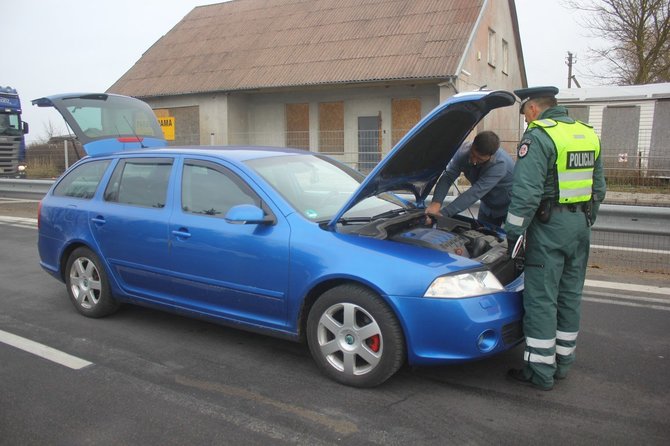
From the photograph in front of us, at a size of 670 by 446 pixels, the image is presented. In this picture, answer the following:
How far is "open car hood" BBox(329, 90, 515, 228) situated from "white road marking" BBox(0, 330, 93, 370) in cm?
201

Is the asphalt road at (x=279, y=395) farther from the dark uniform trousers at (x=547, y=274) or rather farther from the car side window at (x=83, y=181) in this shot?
the car side window at (x=83, y=181)

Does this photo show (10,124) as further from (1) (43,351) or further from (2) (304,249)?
(2) (304,249)

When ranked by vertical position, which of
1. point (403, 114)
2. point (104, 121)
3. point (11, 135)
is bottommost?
point (104, 121)

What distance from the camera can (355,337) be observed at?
11.4 feet

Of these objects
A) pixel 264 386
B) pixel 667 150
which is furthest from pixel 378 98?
pixel 264 386

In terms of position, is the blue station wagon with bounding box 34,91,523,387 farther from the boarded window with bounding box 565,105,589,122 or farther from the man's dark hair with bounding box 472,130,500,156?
the boarded window with bounding box 565,105,589,122

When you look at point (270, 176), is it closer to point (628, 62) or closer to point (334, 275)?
point (334, 275)

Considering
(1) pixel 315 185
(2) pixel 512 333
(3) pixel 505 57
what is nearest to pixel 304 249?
(1) pixel 315 185

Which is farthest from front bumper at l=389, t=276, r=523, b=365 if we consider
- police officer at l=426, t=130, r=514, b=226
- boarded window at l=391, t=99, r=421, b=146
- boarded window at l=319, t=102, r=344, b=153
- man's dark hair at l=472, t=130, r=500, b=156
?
boarded window at l=319, t=102, r=344, b=153

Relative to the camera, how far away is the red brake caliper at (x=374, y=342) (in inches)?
135

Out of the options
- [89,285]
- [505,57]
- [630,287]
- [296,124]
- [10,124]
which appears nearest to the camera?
[89,285]

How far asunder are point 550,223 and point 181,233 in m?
2.52

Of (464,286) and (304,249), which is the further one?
(304,249)

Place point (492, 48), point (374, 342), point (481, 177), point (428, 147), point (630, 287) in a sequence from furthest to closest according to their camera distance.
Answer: point (492, 48), point (630, 287), point (481, 177), point (428, 147), point (374, 342)
